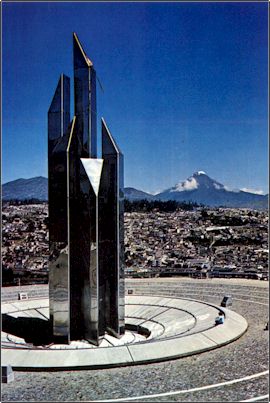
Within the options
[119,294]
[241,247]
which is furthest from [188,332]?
[241,247]

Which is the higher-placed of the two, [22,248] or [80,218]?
[80,218]

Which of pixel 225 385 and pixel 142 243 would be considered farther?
pixel 142 243

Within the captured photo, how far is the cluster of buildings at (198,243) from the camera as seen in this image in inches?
1208

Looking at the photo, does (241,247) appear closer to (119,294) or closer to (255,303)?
(255,303)

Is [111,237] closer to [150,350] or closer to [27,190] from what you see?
[150,350]

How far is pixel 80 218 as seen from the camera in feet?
48.3

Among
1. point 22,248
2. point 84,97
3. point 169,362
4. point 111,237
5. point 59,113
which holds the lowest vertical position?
point 169,362

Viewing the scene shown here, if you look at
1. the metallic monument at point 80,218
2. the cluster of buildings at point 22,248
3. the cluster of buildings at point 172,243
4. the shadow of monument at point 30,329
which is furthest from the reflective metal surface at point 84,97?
the cluster of buildings at point 22,248

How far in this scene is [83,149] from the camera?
49.0 feet

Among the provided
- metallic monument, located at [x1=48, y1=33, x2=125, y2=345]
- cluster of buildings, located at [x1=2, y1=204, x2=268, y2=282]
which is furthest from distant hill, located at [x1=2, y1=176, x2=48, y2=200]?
metallic monument, located at [x1=48, y1=33, x2=125, y2=345]

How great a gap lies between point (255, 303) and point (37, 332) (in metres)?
10.7

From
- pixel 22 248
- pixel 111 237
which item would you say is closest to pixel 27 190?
pixel 22 248

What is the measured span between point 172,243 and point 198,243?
230 centimetres

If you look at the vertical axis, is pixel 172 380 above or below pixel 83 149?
below
